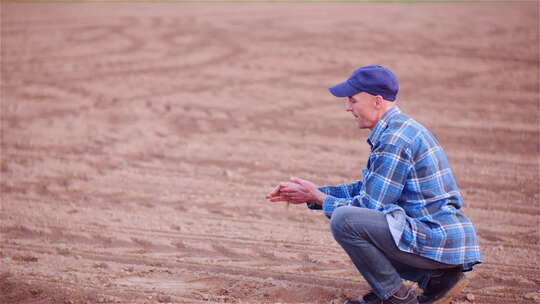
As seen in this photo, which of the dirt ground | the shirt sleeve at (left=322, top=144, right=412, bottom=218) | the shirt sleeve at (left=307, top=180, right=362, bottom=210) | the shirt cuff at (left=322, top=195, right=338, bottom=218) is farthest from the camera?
the dirt ground

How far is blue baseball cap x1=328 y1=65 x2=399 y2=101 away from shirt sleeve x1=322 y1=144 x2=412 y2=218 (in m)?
0.34

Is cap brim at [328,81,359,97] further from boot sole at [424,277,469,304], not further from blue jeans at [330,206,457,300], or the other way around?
boot sole at [424,277,469,304]

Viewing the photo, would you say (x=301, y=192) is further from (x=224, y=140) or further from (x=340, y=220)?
(x=224, y=140)

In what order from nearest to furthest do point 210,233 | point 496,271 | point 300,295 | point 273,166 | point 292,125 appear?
point 300,295
point 496,271
point 210,233
point 273,166
point 292,125

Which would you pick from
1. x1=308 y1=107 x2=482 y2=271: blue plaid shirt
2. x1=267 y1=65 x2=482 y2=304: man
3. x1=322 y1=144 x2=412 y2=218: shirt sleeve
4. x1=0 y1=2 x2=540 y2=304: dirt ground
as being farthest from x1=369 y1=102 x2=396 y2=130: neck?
x1=0 y1=2 x2=540 y2=304: dirt ground

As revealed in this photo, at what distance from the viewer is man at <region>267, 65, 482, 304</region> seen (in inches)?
140

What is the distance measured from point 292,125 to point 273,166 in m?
1.51

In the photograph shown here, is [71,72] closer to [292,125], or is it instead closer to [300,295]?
[292,125]

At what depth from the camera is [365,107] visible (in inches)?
148

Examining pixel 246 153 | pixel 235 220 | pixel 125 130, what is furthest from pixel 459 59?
pixel 235 220

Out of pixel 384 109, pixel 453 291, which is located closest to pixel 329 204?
pixel 384 109

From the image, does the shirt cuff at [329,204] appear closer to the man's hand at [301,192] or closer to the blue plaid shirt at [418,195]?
the man's hand at [301,192]

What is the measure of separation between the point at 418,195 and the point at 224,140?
4.65m

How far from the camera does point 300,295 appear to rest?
4.36m
